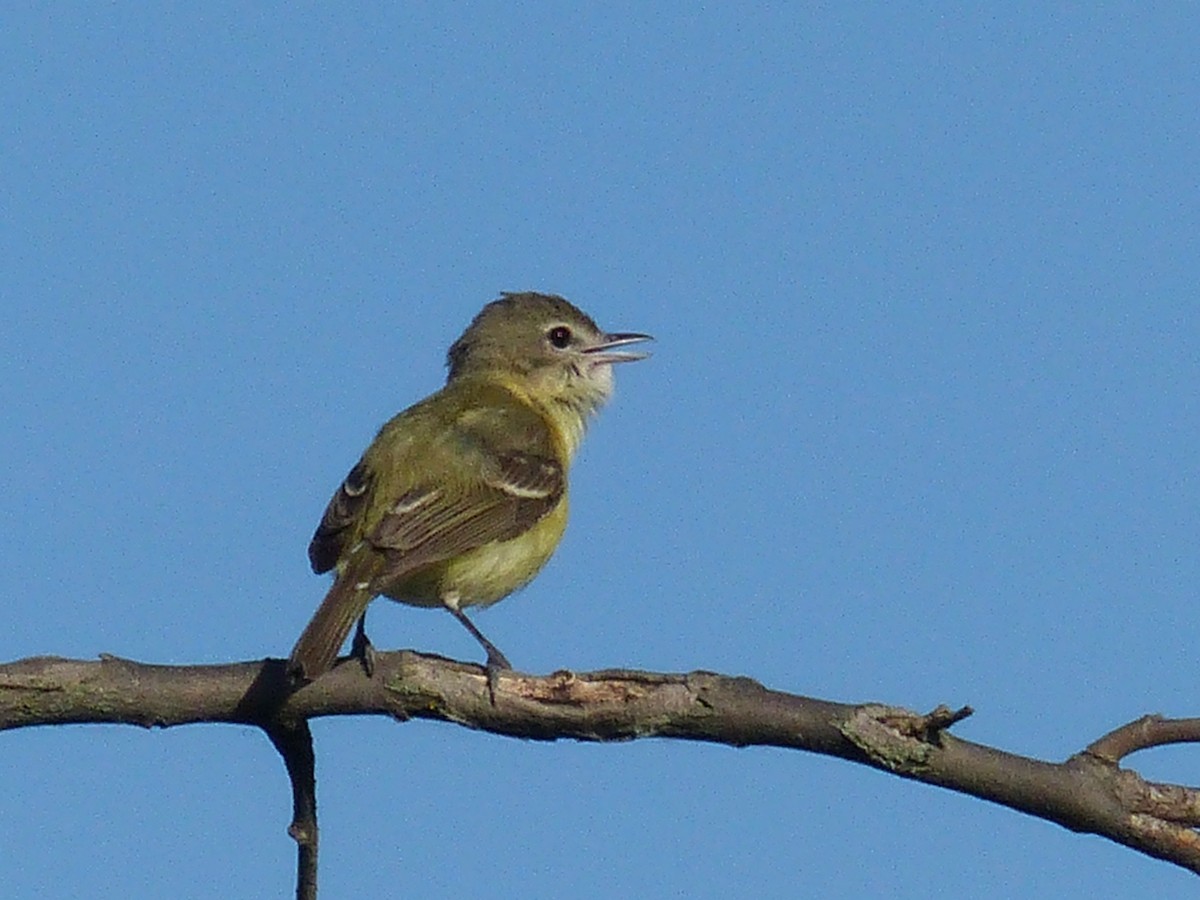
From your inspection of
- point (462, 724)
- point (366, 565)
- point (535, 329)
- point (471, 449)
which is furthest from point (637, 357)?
point (462, 724)

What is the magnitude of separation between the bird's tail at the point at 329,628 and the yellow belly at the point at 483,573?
28.8 inches

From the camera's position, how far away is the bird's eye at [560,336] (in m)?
9.97

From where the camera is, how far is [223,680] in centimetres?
481

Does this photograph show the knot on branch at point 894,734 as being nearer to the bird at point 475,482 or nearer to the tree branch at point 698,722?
the tree branch at point 698,722

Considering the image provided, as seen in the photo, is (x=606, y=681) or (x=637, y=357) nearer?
(x=606, y=681)

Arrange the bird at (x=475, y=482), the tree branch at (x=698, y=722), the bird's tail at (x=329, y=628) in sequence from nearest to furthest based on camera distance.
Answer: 1. the tree branch at (x=698, y=722)
2. the bird's tail at (x=329, y=628)
3. the bird at (x=475, y=482)

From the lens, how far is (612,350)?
995cm

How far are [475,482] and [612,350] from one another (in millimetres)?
2248

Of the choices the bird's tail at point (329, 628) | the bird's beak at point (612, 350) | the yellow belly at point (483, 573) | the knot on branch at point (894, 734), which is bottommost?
the knot on branch at point (894, 734)

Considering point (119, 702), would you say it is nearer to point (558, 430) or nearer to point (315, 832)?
point (315, 832)

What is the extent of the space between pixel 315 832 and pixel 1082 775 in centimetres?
218

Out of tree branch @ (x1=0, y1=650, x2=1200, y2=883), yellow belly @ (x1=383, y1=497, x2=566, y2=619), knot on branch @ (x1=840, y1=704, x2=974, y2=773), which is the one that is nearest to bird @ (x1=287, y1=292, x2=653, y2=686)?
yellow belly @ (x1=383, y1=497, x2=566, y2=619)

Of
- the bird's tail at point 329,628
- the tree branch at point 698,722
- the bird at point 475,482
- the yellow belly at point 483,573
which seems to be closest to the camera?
the tree branch at point 698,722

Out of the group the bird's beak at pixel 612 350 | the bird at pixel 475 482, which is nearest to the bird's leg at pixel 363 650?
the bird at pixel 475 482
